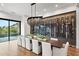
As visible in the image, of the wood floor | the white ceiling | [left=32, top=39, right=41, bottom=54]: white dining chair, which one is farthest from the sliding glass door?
[left=32, top=39, right=41, bottom=54]: white dining chair

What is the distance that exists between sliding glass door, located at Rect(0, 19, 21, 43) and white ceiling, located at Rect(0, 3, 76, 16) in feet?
0.78

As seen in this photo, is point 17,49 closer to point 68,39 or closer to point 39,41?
point 39,41

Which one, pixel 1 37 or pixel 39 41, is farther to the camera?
pixel 39 41

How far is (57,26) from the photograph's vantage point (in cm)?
221

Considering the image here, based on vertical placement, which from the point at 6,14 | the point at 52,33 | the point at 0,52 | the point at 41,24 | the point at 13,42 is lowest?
the point at 0,52

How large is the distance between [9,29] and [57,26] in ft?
3.50

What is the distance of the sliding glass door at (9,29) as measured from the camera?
1984 mm

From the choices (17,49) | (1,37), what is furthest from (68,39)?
(1,37)

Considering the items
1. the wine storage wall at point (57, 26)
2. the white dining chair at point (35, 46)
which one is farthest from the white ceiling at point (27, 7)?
the white dining chair at point (35, 46)

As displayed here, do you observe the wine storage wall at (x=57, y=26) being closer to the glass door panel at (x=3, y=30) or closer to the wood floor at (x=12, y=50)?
the wood floor at (x=12, y=50)

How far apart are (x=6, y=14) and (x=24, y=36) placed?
63 centimetres

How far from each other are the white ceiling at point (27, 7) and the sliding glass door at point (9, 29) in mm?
238

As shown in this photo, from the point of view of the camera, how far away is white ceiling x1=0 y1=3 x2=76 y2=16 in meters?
1.94

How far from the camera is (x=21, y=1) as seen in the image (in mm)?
1901
